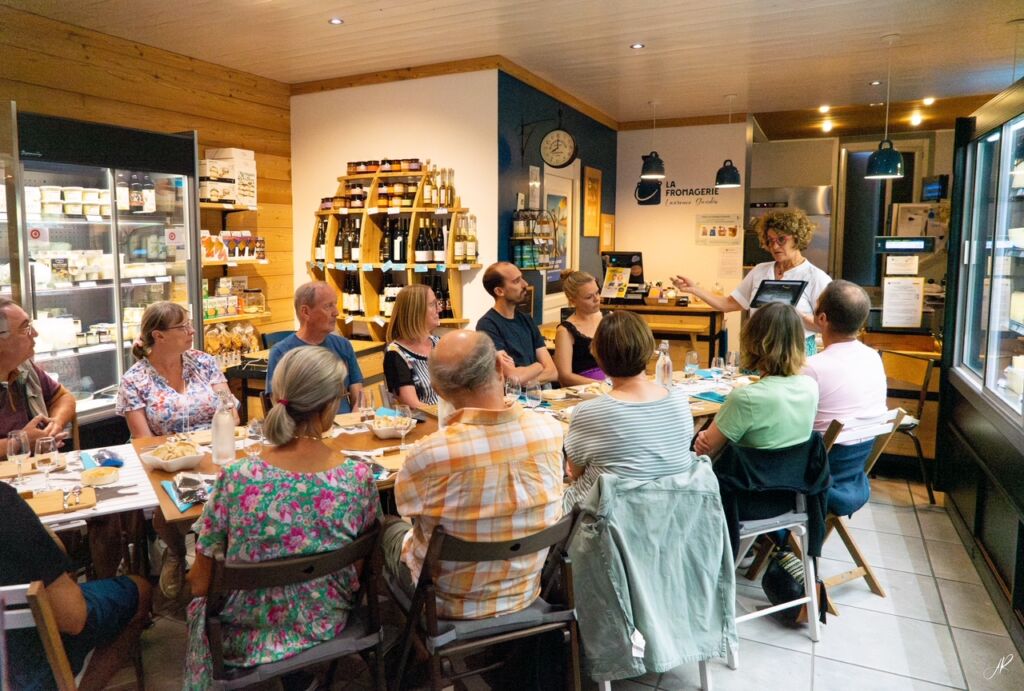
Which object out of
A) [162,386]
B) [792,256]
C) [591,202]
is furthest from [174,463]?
[591,202]

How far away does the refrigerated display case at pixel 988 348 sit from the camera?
3.21 m

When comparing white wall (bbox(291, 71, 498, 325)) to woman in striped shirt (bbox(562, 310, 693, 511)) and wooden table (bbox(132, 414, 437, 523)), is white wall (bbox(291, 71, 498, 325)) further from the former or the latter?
woman in striped shirt (bbox(562, 310, 693, 511))

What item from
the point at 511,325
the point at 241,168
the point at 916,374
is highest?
the point at 241,168

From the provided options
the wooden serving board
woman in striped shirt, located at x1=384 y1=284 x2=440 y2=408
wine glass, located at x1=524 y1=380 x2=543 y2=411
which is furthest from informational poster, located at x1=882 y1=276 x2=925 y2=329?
the wooden serving board

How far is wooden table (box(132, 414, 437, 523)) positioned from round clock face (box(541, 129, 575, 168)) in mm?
3282

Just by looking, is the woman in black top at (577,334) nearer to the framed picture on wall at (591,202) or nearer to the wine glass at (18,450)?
the wine glass at (18,450)

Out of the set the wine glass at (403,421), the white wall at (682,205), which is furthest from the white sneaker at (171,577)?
the white wall at (682,205)

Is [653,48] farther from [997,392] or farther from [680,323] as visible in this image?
[997,392]

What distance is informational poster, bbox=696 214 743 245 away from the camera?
8.41 metres

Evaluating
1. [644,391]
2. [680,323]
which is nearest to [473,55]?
[680,323]

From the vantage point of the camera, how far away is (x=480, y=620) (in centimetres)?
209

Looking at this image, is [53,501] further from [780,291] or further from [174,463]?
[780,291]

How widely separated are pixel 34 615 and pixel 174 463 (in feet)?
3.13

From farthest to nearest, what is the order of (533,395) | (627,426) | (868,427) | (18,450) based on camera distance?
(533,395) < (868,427) < (18,450) < (627,426)
